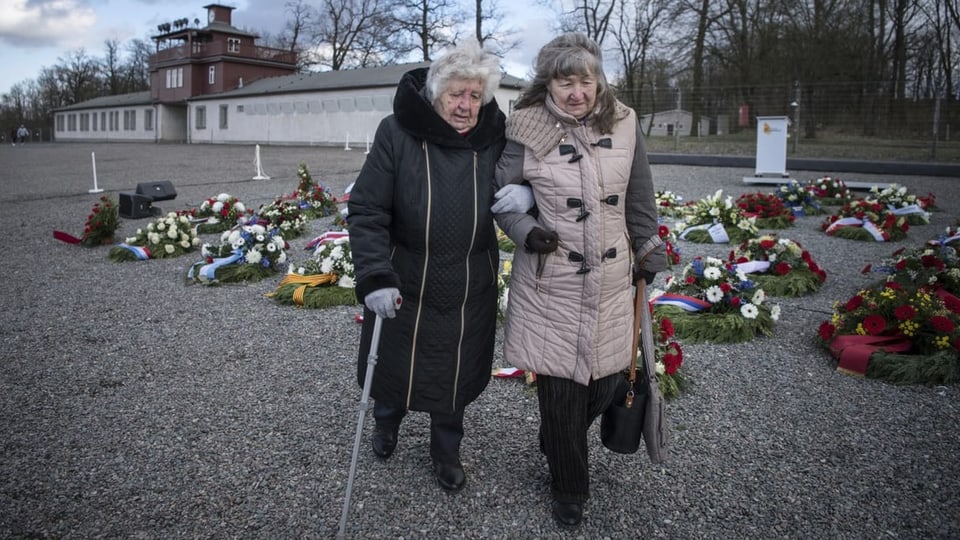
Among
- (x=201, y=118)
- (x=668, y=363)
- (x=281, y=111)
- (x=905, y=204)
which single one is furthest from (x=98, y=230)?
(x=201, y=118)

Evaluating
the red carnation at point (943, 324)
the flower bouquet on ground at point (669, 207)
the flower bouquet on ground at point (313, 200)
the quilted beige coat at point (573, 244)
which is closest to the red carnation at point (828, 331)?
the red carnation at point (943, 324)

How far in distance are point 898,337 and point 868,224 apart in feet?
15.8

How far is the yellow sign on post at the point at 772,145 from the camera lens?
15.2 meters

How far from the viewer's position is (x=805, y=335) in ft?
16.3

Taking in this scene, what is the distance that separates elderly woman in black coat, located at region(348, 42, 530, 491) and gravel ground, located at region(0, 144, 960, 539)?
0.53 m

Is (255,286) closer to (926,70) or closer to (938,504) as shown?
(938,504)

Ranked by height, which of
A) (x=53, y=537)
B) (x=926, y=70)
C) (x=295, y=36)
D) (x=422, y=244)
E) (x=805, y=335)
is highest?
(x=295, y=36)

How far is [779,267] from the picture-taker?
6082mm

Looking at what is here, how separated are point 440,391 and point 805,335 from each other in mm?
3293

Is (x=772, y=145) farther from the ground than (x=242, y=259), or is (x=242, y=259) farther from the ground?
(x=772, y=145)

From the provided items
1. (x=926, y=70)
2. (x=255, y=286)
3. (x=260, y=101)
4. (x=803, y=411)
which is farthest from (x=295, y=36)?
(x=803, y=411)

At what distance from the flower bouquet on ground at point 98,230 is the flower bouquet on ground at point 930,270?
8.43 metres

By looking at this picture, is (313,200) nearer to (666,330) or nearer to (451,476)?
(666,330)

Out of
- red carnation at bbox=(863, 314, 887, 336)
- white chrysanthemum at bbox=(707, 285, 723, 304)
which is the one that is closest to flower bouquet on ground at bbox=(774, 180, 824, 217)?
white chrysanthemum at bbox=(707, 285, 723, 304)
